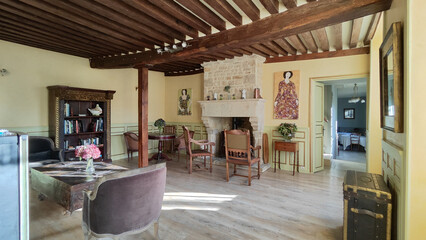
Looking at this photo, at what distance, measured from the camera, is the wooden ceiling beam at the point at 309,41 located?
4.02 m

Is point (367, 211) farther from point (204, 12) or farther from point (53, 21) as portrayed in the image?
point (53, 21)

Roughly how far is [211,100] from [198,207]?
3483 millimetres

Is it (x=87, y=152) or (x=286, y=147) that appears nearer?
(x=87, y=152)

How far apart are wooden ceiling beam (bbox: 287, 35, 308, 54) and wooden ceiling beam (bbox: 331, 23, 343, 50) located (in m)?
0.62

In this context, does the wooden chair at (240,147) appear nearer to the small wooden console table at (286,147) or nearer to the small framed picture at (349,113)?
the small wooden console table at (286,147)

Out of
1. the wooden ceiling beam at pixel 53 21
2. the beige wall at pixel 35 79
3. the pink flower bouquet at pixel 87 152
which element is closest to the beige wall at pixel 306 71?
the wooden ceiling beam at pixel 53 21

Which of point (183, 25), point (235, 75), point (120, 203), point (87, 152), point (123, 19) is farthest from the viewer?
point (235, 75)

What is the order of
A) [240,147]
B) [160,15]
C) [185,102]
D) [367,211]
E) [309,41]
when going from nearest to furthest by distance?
[367,211] → [160,15] → [240,147] → [309,41] → [185,102]

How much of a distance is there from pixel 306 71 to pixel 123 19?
4148 millimetres

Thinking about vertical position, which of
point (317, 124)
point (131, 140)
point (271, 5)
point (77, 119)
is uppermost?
point (271, 5)

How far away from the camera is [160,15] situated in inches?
122

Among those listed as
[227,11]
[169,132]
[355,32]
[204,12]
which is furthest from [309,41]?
[169,132]

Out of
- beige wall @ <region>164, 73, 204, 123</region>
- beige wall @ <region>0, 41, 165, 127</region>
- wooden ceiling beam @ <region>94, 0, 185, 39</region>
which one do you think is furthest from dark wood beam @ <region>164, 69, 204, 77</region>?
wooden ceiling beam @ <region>94, 0, 185, 39</region>

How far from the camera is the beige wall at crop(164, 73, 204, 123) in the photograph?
280 inches
